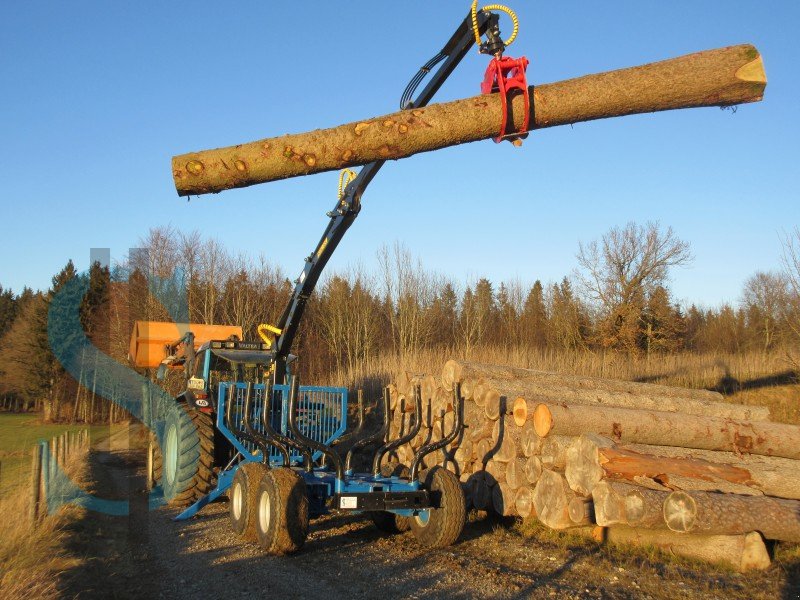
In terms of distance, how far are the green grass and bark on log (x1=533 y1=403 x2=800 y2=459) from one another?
7.93 metres

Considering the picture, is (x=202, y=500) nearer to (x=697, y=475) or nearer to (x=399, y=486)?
(x=399, y=486)

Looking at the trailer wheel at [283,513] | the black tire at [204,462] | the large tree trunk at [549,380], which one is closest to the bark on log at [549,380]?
the large tree trunk at [549,380]

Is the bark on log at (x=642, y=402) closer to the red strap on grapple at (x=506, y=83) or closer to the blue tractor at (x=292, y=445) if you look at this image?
the blue tractor at (x=292, y=445)

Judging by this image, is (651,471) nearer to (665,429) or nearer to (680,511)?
(680,511)

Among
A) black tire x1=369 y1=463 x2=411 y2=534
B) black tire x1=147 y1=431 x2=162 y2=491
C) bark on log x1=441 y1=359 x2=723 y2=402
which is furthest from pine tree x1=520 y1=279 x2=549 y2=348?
black tire x1=369 y1=463 x2=411 y2=534

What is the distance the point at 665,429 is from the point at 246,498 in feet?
16.8

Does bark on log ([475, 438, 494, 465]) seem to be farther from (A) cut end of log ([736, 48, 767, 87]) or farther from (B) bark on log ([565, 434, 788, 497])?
(A) cut end of log ([736, 48, 767, 87])

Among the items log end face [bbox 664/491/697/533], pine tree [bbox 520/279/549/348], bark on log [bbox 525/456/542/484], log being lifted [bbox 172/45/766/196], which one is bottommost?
log end face [bbox 664/491/697/533]

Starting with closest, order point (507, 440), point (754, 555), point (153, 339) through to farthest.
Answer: point (754, 555), point (507, 440), point (153, 339)

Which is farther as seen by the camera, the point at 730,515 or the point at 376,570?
the point at 376,570

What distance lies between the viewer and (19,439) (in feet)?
84.4

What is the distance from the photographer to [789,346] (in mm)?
19656

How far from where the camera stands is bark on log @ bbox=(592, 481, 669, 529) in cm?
673

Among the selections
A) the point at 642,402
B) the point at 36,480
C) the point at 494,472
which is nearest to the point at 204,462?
the point at 36,480
